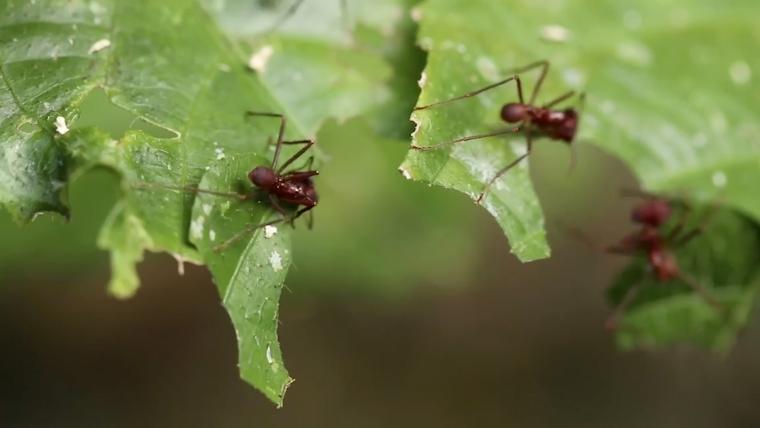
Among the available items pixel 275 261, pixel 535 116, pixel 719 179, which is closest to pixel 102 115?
pixel 275 261

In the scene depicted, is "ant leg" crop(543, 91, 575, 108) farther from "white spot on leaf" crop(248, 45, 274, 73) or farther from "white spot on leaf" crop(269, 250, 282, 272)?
"white spot on leaf" crop(269, 250, 282, 272)

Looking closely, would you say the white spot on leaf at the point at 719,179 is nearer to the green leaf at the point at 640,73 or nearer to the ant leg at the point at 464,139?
the green leaf at the point at 640,73

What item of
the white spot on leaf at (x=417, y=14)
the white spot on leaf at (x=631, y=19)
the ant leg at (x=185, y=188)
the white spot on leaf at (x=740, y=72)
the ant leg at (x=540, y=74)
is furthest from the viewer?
the white spot on leaf at (x=740, y=72)

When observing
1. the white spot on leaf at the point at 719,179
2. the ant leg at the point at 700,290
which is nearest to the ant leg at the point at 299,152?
the white spot on leaf at the point at 719,179

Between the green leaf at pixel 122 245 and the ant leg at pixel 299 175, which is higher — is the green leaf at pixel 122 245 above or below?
above

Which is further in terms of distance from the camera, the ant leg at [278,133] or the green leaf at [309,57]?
the green leaf at [309,57]
